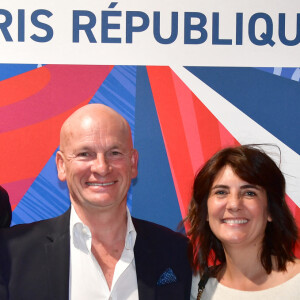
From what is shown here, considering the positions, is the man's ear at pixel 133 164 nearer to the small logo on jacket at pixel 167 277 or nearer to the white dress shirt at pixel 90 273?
the white dress shirt at pixel 90 273

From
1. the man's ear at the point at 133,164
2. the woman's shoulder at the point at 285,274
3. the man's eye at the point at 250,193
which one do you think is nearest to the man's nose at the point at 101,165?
the man's ear at the point at 133,164

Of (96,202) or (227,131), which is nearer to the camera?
(96,202)

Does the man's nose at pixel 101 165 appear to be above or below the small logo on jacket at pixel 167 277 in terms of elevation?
above

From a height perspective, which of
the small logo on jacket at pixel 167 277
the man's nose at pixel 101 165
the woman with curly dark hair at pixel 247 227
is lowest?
the small logo on jacket at pixel 167 277

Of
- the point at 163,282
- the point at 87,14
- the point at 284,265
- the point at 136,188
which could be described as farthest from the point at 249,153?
the point at 87,14

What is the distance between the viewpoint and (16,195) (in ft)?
9.86

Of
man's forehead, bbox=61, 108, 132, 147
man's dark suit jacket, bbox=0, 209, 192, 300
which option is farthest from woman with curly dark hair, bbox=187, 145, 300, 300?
man's forehead, bbox=61, 108, 132, 147

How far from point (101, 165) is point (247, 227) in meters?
0.69

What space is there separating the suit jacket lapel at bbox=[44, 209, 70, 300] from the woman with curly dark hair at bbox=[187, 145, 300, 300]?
2.04 ft

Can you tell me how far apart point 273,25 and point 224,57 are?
366 mm

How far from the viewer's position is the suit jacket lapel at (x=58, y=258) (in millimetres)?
1995

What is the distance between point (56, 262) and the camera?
205 centimetres

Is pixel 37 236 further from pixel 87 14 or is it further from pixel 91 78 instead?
pixel 87 14

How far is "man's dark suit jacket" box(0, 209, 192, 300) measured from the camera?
198 centimetres
